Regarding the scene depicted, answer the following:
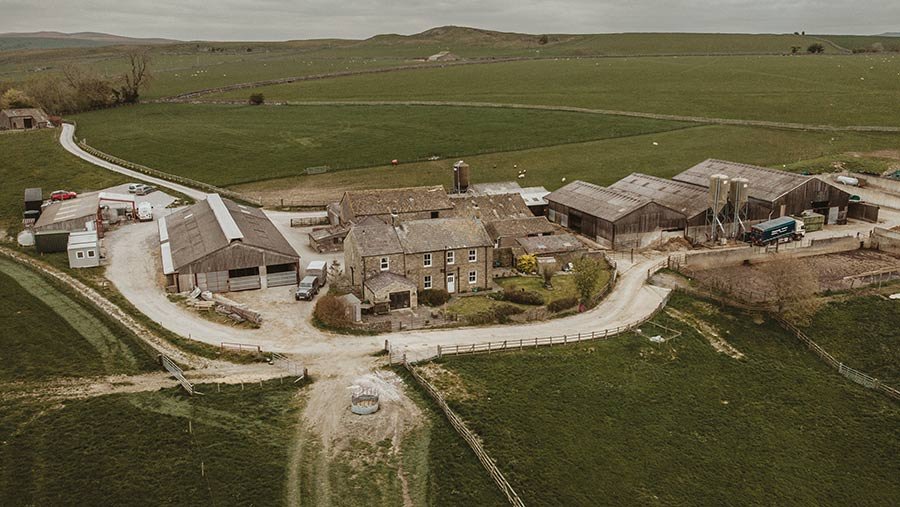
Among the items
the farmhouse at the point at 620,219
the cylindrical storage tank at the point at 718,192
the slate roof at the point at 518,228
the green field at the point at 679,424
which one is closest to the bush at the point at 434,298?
the green field at the point at 679,424

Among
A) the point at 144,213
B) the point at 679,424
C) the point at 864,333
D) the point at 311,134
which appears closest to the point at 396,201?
the point at 144,213

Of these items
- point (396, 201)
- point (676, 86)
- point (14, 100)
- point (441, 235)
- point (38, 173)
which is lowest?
point (441, 235)

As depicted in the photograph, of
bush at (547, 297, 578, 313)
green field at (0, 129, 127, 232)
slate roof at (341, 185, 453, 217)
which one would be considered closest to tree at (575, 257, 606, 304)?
bush at (547, 297, 578, 313)

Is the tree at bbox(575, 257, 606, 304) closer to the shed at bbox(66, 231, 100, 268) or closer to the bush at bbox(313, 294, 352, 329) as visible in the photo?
the bush at bbox(313, 294, 352, 329)

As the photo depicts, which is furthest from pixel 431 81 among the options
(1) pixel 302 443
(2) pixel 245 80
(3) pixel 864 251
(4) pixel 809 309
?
(1) pixel 302 443

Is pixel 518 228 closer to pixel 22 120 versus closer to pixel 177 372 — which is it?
pixel 177 372

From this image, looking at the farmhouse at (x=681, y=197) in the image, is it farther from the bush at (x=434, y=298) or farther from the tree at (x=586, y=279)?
the bush at (x=434, y=298)
